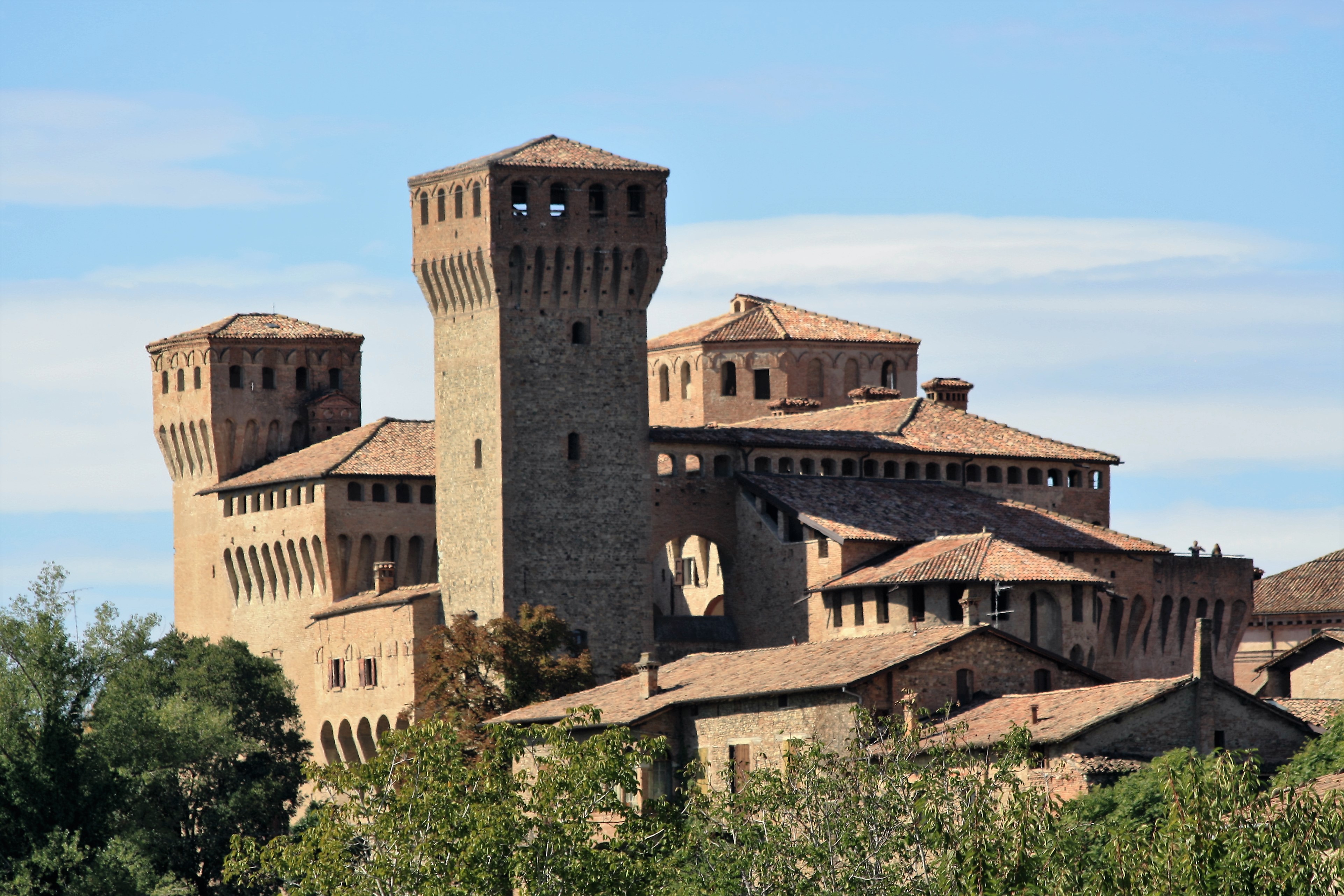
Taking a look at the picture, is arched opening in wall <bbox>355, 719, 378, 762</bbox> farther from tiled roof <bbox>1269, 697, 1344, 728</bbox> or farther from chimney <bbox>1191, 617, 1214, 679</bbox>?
chimney <bbox>1191, 617, 1214, 679</bbox>

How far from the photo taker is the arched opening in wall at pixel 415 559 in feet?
234

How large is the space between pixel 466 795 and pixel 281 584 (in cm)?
3199

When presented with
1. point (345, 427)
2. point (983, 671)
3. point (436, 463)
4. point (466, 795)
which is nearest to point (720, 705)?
point (983, 671)

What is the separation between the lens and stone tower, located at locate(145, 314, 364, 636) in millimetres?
79375

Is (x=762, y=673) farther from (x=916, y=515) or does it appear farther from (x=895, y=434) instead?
(x=895, y=434)

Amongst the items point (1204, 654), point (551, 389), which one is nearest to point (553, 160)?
point (551, 389)

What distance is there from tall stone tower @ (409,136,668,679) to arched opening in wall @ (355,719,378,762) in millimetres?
4412

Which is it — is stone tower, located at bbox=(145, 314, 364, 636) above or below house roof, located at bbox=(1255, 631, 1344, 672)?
above

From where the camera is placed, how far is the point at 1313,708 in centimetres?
5659

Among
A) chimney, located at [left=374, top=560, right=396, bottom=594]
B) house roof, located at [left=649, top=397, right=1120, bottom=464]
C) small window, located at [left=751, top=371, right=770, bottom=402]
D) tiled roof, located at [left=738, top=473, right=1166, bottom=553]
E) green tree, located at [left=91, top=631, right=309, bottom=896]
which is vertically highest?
small window, located at [left=751, top=371, right=770, bottom=402]

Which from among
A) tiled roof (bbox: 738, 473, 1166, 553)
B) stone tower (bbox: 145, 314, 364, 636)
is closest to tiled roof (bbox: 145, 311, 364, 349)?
stone tower (bbox: 145, 314, 364, 636)

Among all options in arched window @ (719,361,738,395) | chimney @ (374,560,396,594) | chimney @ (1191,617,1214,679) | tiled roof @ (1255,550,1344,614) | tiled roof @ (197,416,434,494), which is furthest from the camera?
arched window @ (719,361,738,395)

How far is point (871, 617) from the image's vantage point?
5922 cm

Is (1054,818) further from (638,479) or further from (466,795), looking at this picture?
(638,479)
